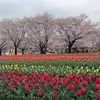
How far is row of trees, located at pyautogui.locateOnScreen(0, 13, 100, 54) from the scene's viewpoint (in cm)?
4862

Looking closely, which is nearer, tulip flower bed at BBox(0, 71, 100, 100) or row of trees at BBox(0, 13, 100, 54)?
tulip flower bed at BBox(0, 71, 100, 100)

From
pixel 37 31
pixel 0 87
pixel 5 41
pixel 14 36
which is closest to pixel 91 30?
pixel 37 31

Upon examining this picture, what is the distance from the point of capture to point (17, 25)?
55.2 meters

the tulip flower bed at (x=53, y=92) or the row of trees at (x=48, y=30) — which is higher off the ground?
the row of trees at (x=48, y=30)

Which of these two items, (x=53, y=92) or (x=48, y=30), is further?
(x=48, y=30)

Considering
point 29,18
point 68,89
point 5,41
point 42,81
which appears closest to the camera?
point 68,89

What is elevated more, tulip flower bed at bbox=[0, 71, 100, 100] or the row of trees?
the row of trees

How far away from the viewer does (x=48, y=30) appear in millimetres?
50656

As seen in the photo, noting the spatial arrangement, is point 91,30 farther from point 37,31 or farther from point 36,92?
point 36,92

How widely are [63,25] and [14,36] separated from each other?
9501 mm

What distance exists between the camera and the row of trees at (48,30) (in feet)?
160

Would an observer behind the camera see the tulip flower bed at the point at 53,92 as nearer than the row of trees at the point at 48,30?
Yes

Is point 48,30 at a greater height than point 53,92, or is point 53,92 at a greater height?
point 48,30

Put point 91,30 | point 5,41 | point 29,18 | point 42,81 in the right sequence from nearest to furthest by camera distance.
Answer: point 42,81, point 91,30, point 29,18, point 5,41
